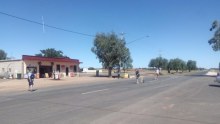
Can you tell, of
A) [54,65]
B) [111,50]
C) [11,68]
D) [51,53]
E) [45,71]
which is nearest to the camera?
[11,68]

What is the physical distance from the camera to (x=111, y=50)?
6344cm

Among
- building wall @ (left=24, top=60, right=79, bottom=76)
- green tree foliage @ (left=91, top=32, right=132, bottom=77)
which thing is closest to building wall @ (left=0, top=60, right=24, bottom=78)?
building wall @ (left=24, top=60, right=79, bottom=76)

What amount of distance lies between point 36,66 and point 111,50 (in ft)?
54.6

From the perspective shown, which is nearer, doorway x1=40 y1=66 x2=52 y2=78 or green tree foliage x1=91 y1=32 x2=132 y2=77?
doorway x1=40 y1=66 x2=52 y2=78

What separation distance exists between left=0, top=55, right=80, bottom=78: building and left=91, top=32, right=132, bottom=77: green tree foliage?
22.0 feet

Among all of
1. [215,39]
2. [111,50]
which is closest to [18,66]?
[111,50]

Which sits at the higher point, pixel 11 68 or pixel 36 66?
pixel 36 66

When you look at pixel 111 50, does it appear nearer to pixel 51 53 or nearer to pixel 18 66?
pixel 18 66

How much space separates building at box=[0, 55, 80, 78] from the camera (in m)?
51.3

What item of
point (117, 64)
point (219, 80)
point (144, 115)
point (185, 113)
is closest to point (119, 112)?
point (144, 115)

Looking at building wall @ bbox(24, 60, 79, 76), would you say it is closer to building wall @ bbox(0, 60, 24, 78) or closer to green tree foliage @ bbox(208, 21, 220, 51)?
building wall @ bbox(0, 60, 24, 78)

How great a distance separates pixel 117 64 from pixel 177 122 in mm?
54604

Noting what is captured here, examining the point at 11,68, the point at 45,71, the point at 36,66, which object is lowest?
the point at 45,71

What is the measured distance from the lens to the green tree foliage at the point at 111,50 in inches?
2473
